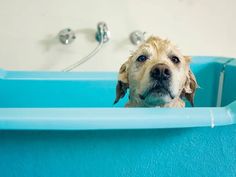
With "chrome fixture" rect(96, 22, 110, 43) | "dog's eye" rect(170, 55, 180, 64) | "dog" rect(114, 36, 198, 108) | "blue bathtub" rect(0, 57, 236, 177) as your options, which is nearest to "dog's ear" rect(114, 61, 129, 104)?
"dog" rect(114, 36, 198, 108)

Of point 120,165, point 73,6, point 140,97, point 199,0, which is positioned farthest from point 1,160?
point 199,0

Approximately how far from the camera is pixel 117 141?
2.15 feet

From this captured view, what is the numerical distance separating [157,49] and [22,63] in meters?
0.80

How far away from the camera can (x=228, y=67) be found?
3.95 feet

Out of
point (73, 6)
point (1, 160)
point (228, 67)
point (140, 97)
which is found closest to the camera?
point (1, 160)

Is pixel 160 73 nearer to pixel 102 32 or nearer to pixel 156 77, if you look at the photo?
pixel 156 77

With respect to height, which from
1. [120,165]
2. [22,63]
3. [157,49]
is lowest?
[120,165]

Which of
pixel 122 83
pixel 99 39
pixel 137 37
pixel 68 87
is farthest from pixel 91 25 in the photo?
pixel 122 83

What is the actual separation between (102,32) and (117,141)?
2.87 ft

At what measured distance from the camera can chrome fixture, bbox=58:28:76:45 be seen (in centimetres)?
144

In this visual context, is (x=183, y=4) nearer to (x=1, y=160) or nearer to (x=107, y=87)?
(x=107, y=87)

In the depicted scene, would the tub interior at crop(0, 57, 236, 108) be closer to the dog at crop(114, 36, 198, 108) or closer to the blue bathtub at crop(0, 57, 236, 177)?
the dog at crop(114, 36, 198, 108)

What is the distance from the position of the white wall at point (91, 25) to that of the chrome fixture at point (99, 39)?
0.12ft

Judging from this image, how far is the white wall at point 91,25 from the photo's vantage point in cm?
149
